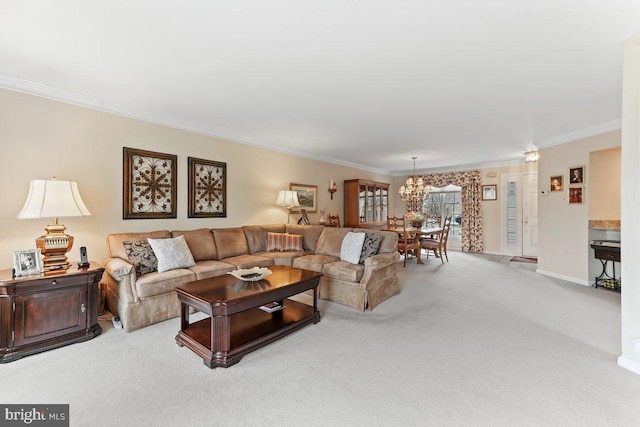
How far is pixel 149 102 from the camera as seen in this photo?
3.32 m

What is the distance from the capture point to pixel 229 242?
4.24m

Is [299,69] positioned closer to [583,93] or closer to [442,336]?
→ [442,336]

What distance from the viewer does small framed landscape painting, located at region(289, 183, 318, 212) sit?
587cm

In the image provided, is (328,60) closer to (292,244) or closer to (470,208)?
(292,244)

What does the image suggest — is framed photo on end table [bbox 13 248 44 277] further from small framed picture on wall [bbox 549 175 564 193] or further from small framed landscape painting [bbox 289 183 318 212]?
small framed picture on wall [bbox 549 175 564 193]

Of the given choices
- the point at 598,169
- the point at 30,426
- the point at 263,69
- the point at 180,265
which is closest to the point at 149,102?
the point at 263,69

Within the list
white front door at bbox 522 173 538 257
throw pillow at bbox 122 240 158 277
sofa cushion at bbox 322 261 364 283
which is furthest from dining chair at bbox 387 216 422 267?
throw pillow at bbox 122 240 158 277

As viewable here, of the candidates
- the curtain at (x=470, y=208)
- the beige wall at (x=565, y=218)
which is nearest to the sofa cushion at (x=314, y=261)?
the beige wall at (x=565, y=218)

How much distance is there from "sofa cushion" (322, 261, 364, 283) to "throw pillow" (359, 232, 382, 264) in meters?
0.17

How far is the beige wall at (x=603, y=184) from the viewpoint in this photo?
442 cm

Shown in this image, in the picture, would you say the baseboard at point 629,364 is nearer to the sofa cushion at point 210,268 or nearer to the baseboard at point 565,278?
the baseboard at point 565,278

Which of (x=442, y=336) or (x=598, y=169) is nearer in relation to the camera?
(x=442, y=336)

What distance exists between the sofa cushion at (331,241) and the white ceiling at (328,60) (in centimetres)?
166

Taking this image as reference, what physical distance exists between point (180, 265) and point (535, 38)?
13.1 feet
